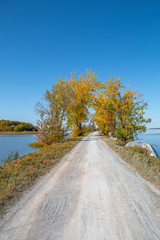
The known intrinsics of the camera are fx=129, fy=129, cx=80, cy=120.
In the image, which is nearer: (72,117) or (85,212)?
(85,212)

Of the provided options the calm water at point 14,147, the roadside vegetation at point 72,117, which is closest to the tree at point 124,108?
the roadside vegetation at point 72,117

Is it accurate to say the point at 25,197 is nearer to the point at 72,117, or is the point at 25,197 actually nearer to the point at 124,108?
the point at 124,108

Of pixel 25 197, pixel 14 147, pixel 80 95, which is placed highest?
pixel 80 95

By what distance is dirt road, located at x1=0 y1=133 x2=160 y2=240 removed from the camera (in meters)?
2.39

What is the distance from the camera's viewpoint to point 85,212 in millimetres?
3008

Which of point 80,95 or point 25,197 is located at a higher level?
point 80,95

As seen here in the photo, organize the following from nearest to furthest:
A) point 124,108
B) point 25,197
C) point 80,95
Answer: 1. point 25,197
2. point 124,108
3. point 80,95

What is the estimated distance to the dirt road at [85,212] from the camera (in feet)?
7.84

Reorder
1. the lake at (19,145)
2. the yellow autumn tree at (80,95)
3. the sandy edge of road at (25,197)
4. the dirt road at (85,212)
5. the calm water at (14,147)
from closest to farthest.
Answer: the dirt road at (85,212)
the sandy edge of road at (25,197)
the calm water at (14,147)
the lake at (19,145)
the yellow autumn tree at (80,95)

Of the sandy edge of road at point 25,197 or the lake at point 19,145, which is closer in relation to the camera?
the sandy edge of road at point 25,197

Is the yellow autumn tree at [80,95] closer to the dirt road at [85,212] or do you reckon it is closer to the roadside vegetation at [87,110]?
the roadside vegetation at [87,110]

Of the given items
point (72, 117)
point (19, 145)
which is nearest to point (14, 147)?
point (19, 145)

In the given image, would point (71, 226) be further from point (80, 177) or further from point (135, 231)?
point (80, 177)

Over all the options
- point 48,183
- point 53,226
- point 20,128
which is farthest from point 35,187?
point 20,128
